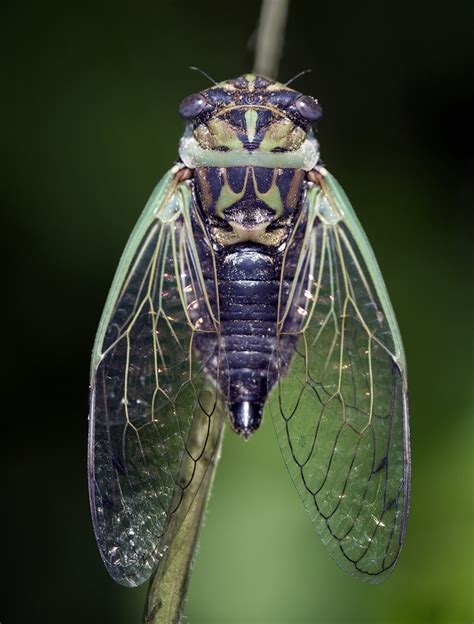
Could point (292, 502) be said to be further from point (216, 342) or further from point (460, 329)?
point (460, 329)

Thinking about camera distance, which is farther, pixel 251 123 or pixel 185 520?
pixel 251 123

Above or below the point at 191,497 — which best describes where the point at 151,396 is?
above

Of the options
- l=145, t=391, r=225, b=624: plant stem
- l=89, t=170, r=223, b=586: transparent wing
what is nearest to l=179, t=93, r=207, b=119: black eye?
l=89, t=170, r=223, b=586: transparent wing

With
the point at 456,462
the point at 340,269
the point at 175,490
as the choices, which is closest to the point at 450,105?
the point at 340,269

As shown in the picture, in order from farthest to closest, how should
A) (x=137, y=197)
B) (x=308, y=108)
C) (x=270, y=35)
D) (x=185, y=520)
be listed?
(x=137, y=197)
(x=308, y=108)
(x=270, y=35)
(x=185, y=520)

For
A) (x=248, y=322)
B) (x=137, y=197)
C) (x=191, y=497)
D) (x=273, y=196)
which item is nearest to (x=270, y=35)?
(x=273, y=196)

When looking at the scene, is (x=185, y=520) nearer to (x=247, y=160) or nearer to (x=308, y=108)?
(x=247, y=160)
